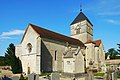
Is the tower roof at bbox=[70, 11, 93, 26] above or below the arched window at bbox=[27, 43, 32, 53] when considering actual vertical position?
above

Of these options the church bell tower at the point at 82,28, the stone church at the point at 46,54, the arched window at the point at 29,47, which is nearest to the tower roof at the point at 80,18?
the church bell tower at the point at 82,28

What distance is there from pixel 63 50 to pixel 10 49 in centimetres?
2242

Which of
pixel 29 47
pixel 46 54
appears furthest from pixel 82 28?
pixel 29 47

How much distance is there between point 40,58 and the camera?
3184 cm

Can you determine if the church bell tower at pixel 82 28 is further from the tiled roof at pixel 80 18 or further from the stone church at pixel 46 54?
the stone church at pixel 46 54

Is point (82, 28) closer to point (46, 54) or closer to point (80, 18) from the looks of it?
point (80, 18)

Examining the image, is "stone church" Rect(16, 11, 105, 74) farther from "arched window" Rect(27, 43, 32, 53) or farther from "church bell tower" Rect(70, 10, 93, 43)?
"church bell tower" Rect(70, 10, 93, 43)

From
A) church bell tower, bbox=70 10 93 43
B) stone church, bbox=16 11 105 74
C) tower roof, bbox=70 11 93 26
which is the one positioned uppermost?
tower roof, bbox=70 11 93 26

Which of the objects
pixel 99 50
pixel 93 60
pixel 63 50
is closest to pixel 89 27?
pixel 99 50

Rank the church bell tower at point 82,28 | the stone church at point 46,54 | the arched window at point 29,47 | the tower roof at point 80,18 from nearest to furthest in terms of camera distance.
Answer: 1. the stone church at point 46,54
2. the arched window at point 29,47
3. the church bell tower at point 82,28
4. the tower roof at point 80,18

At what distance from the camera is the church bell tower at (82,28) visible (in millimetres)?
51091

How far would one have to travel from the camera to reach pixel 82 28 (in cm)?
5191

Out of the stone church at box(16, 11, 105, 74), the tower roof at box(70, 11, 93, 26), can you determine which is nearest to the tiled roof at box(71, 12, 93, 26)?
the tower roof at box(70, 11, 93, 26)

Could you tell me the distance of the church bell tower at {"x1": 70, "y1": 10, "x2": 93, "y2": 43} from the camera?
2011 inches
